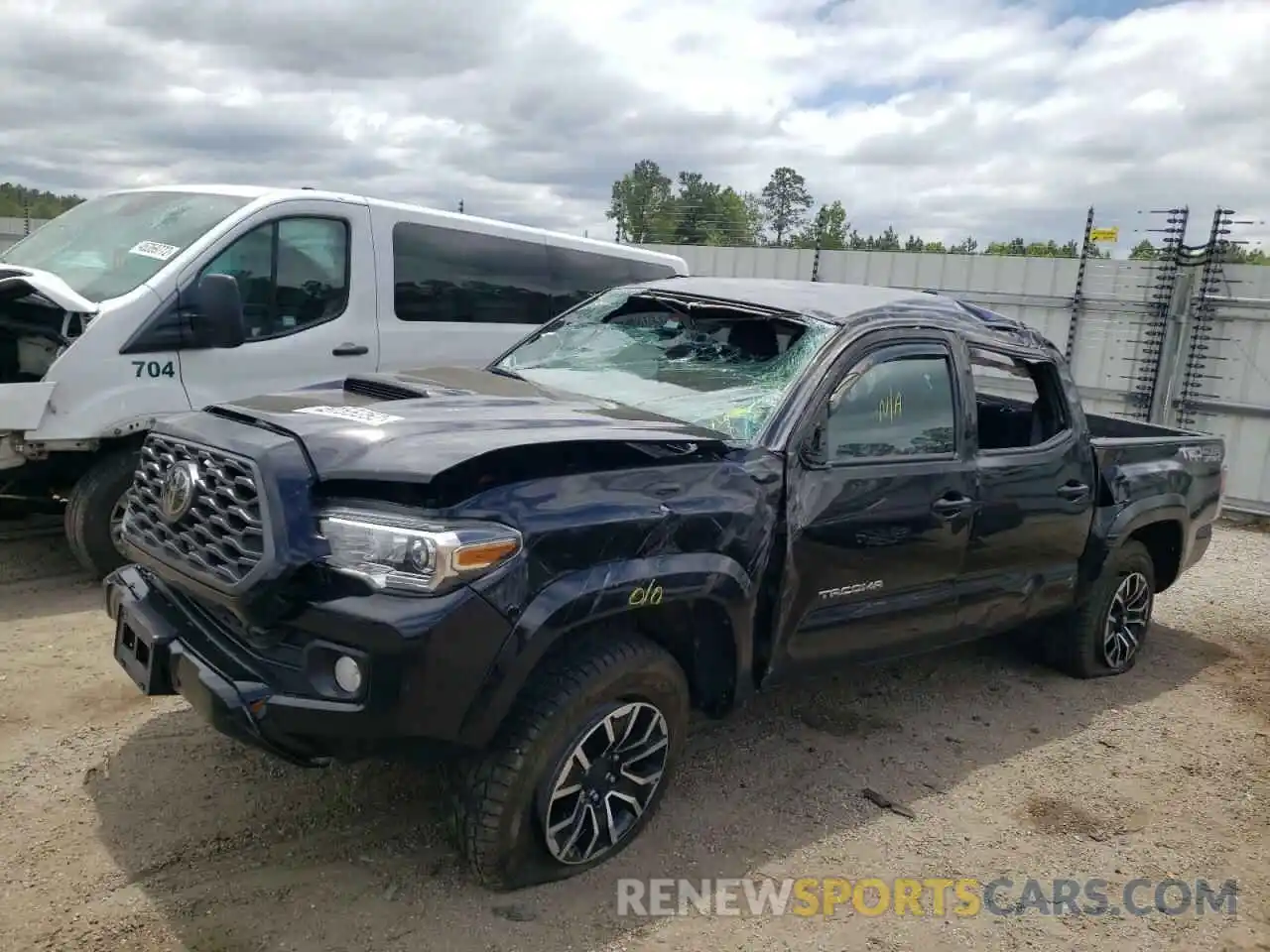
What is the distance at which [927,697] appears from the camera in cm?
521

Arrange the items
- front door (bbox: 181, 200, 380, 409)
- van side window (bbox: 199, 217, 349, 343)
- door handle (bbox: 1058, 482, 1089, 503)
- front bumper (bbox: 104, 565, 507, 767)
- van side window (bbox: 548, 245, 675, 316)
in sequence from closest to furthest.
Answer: front bumper (bbox: 104, 565, 507, 767) → door handle (bbox: 1058, 482, 1089, 503) → front door (bbox: 181, 200, 380, 409) → van side window (bbox: 199, 217, 349, 343) → van side window (bbox: 548, 245, 675, 316)

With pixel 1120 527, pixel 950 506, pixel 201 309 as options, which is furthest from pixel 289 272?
pixel 1120 527

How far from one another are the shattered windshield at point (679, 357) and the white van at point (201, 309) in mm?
2133

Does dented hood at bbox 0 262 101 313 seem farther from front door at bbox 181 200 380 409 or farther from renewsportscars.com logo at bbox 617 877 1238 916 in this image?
renewsportscars.com logo at bbox 617 877 1238 916

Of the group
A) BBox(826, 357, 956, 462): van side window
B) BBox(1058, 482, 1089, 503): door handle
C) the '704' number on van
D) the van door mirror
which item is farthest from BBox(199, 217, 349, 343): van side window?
BBox(1058, 482, 1089, 503): door handle

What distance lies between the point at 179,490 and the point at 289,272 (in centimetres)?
344

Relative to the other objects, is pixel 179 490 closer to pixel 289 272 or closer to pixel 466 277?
pixel 289 272

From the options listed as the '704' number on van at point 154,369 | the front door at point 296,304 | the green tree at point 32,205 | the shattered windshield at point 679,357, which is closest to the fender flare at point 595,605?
the shattered windshield at point 679,357

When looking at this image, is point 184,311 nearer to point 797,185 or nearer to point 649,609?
point 649,609

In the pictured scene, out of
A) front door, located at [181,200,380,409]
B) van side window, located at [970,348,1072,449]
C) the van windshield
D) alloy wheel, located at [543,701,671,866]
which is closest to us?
alloy wheel, located at [543,701,671,866]

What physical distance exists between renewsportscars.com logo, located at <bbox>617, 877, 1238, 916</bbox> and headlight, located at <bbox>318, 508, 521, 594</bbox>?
47.9 inches

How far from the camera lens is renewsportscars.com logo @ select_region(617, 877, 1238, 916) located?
327cm

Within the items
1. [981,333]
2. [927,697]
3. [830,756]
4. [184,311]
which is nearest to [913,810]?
[830,756]

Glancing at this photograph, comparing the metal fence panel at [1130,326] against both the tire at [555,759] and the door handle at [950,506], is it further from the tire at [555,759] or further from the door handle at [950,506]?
the tire at [555,759]
